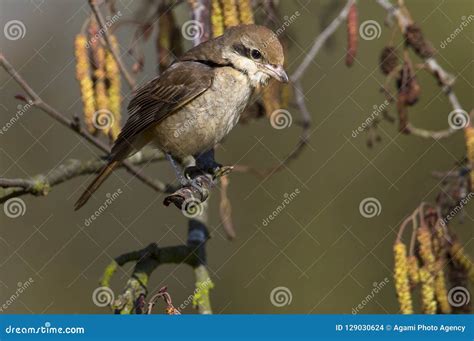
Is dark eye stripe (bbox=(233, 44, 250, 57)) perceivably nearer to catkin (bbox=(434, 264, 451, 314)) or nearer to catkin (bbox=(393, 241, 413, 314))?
catkin (bbox=(393, 241, 413, 314))

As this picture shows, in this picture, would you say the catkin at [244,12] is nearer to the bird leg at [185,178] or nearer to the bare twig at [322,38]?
the bare twig at [322,38]

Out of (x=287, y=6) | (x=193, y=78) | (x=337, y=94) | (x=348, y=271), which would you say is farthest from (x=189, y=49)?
(x=348, y=271)

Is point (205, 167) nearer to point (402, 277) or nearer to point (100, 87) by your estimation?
point (100, 87)

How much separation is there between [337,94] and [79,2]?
7.52 feet

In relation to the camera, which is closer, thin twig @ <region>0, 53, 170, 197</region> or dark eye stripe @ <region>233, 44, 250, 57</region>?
thin twig @ <region>0, 53, 170, 197</region>

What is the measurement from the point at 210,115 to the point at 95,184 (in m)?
0.75

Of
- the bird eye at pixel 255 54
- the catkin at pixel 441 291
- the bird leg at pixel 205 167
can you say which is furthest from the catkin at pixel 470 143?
the bird leg at pixel 205 167

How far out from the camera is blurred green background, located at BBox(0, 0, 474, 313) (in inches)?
220

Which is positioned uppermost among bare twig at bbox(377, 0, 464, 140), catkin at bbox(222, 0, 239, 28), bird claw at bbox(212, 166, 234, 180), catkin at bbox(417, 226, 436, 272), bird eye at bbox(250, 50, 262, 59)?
bare twig at bbox(377, 0, 464, 140)

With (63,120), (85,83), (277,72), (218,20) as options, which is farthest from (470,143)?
(63,120)

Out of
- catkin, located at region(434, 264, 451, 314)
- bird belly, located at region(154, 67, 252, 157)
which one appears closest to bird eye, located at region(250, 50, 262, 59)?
bird belly, located at region(154, 67, 252, 157)

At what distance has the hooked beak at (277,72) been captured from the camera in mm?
3953

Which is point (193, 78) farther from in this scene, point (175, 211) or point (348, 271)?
point (348, 271)

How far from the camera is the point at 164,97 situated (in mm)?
4398
